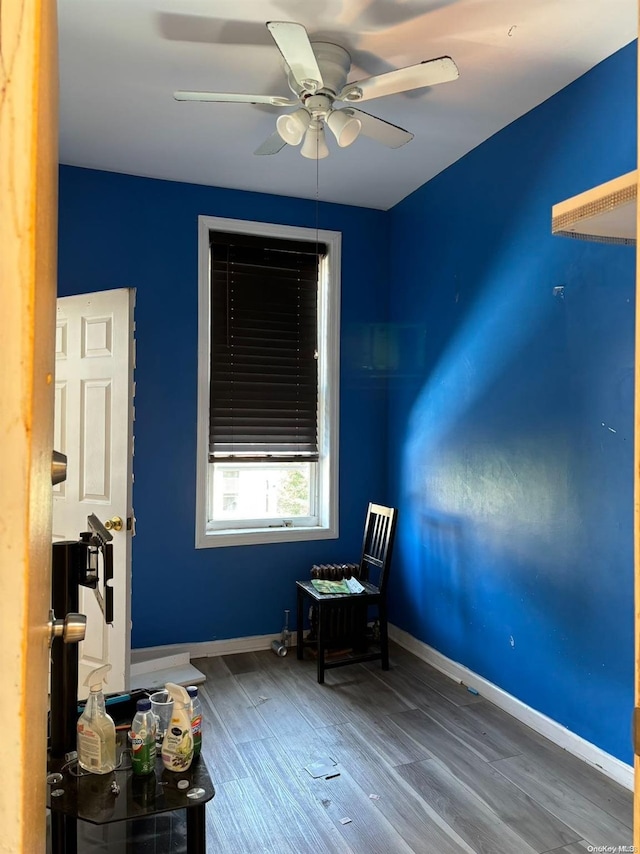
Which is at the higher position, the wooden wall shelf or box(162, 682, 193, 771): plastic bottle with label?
the wooden wall shelf

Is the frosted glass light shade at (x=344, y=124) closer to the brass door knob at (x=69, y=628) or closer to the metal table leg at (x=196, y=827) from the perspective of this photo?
the brass door knob at (x=69, y=628)

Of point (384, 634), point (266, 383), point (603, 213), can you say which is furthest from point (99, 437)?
point (603, 213)

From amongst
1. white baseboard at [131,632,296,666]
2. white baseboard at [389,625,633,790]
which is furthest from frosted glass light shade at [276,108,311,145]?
white baseboard at [131,632,296,666]

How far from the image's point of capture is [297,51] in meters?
1.89

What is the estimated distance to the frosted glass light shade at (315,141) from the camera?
2454mm

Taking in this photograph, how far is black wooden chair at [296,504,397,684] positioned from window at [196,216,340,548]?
354 millimetres

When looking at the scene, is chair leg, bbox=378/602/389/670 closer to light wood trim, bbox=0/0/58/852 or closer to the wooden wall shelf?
the wooden wall shelf

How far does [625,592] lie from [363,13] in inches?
93.6

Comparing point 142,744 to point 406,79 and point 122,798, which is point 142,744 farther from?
point 406,79

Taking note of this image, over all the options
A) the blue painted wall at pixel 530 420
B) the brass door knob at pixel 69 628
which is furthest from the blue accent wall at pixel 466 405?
the brass door knob at pixel 69 628

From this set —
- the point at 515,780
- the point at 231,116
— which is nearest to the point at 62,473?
the point at 515,780

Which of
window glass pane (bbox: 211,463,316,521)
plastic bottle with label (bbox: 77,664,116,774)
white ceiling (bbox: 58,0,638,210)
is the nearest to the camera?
plastic bottle with label (bbox: 77,664,116,774)

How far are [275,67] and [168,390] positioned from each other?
1872 millimetres

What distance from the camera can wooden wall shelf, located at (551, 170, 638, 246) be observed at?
853mm
